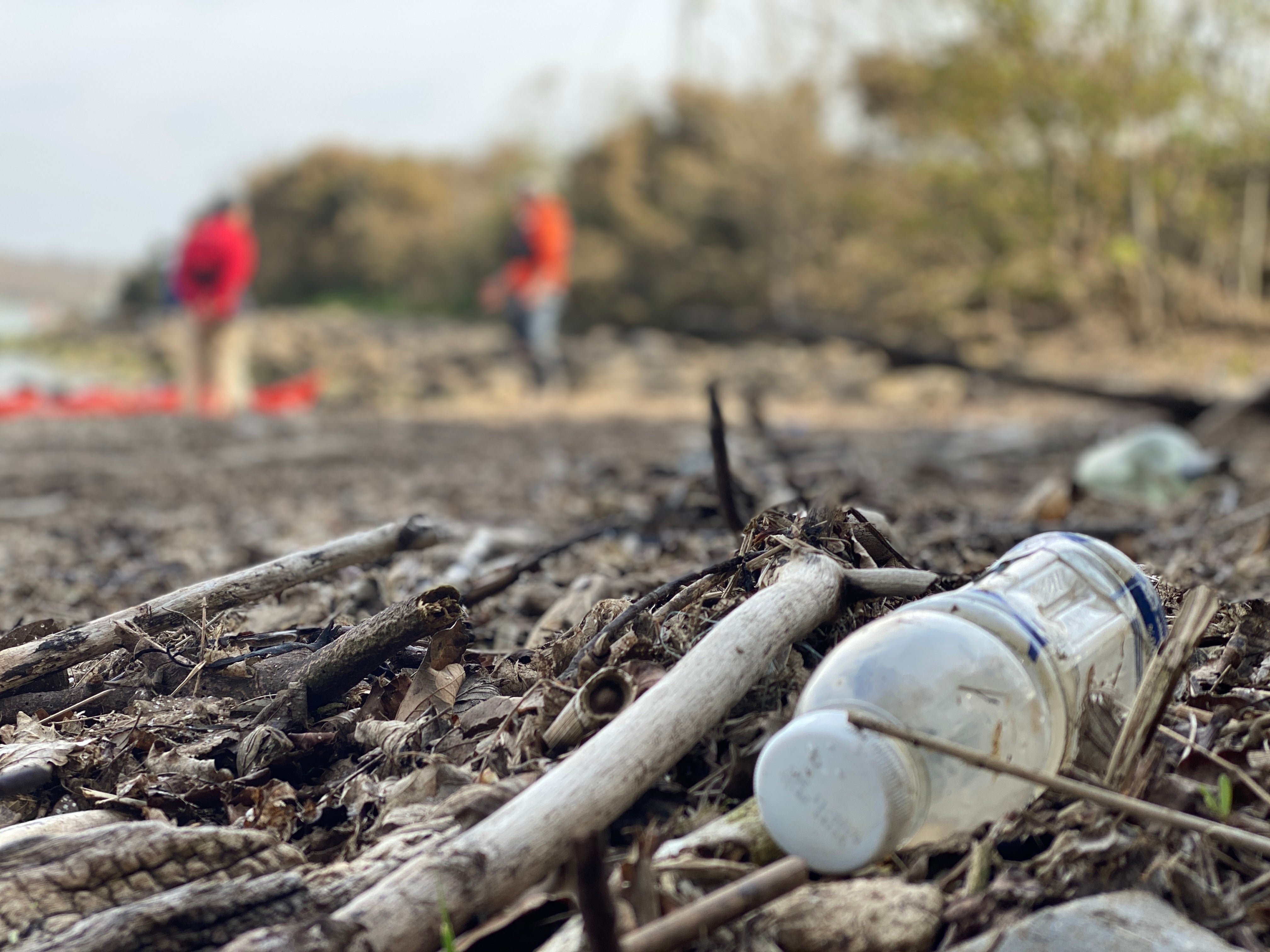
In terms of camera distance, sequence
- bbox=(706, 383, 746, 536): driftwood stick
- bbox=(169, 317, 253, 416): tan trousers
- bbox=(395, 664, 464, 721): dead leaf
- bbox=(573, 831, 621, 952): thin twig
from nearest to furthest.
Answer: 1. bbox=(573, 831, 621, 952): thin twig
2. bbox=(395, 664, 464, 721): dead leaf
3. bbox=(706, 383, 746, 536): driftwood stick
4. bbox=(169, 317, 253, 416): tan trousers

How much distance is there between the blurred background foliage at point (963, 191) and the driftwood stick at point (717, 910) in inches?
296

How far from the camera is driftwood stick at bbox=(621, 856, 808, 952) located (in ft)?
3.89

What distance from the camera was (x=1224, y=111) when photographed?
1537 cm

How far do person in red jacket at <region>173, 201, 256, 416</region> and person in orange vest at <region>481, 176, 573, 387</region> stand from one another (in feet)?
10.6

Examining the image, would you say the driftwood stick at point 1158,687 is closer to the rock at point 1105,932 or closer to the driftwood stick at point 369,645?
the rock at point 1105,932

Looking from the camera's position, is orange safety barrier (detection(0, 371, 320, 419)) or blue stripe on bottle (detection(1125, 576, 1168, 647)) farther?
orange safety barrier (detection(0, 371, 320, 419))

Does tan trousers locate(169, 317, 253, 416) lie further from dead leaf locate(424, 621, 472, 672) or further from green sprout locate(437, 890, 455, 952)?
green sprout locate(437, 890, 455, 952)

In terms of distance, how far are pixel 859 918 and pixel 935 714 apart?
0.77 ft

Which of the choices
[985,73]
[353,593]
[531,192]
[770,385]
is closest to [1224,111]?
[985,73]

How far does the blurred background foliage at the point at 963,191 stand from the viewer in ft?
52.2

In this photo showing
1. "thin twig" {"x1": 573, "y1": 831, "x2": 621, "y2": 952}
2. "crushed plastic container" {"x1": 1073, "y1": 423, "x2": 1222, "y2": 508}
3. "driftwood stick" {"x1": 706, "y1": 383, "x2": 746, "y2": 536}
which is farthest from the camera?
"crushed plastic container" {"x1": 1073, "y1": 423, "x2": 1222, "y2": 508}

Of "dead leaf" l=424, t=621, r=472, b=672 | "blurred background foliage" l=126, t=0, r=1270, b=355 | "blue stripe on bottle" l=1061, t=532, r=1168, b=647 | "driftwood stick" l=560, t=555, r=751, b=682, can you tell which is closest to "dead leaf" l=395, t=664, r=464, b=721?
"dead leaf" l=424, t=621, r=472, b=672

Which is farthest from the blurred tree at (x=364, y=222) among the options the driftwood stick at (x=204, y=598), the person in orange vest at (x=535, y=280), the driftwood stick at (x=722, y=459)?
the driftwood stick at (x=204, y=598)

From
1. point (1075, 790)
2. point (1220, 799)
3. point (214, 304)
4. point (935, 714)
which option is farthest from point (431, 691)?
point (214, 304)
